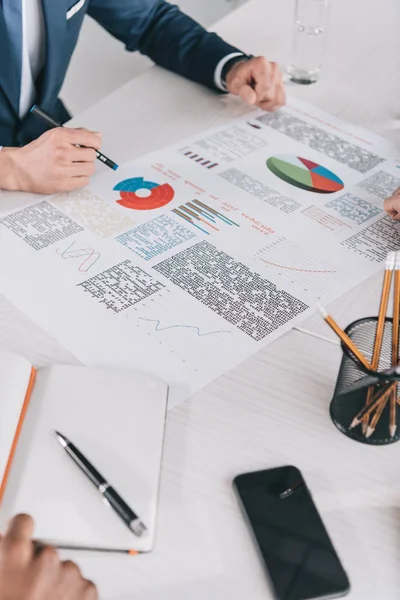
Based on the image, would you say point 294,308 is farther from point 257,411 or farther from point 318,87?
point 318,87

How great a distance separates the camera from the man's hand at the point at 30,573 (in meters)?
0.52

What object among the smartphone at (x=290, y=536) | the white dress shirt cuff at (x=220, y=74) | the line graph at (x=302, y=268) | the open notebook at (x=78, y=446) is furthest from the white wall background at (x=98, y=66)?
the smartphone at (x=290, y=536)

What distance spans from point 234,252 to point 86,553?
1.48ft

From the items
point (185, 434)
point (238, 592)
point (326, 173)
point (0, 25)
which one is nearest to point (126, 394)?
point (185, 434)

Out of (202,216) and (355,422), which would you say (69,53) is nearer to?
(202,216)

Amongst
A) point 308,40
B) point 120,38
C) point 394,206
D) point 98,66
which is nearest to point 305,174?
point 394,206

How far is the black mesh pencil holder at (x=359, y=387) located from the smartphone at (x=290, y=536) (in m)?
0.08

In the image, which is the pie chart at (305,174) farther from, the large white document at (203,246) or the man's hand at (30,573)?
the man's hand at (30,573)

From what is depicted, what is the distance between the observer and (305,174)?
3.47ft

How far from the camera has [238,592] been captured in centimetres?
56

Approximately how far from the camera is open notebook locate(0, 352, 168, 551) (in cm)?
58

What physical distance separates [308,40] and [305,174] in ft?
1.23

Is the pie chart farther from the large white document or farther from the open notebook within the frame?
the open notebook

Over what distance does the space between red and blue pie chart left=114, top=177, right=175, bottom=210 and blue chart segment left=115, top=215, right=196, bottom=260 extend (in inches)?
1.5
